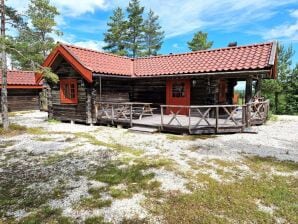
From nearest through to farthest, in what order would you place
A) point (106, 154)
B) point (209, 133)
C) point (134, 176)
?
point (134, 176)
point (106, 154)
point (209, 133)

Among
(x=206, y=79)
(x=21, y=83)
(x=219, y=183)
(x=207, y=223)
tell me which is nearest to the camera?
(x=207, y=223)

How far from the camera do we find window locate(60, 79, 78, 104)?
13.4m

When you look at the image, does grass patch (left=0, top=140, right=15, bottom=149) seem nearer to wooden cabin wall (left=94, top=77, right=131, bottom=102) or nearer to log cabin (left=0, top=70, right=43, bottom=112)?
wooden cabin wall (left=94, top=77, right=131, bottom=102)

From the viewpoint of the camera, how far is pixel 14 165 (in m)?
6.37

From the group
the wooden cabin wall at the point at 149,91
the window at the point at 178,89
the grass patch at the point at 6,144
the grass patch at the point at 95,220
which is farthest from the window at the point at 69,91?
the grass patch at the point at 95,220

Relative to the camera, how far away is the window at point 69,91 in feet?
44.0

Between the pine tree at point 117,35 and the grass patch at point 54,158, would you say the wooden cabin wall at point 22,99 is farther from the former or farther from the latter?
the grass patch at point 54,158

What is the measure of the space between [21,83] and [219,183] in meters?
21.9

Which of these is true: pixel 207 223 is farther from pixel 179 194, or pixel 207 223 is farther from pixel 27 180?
pixel 27 180

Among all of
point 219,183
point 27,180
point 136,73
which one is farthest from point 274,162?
point 136,73

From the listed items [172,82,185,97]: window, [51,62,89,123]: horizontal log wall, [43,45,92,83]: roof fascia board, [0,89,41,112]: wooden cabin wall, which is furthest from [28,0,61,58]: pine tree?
[172,82,185,97]: window

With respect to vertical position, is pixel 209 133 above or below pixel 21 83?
below

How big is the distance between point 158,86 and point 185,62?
2.23m

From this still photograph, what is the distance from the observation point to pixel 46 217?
381 cm
